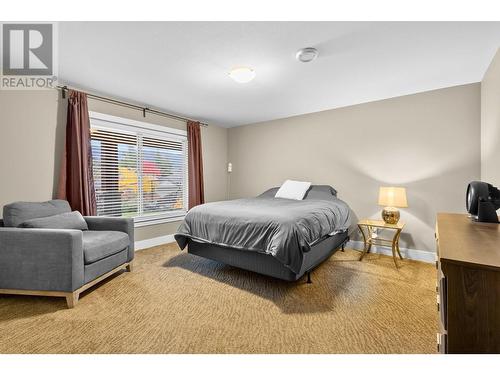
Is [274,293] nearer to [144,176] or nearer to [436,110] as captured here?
[144,176]

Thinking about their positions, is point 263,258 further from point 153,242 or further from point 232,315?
point 153,242

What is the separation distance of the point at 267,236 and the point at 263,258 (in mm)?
271

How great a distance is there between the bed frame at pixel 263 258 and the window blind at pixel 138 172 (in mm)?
1388

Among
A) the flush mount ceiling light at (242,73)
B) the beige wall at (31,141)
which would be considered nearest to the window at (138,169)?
the beige wall at (31,141)

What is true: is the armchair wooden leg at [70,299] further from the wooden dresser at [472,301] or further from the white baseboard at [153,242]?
the wooden dresser at [472,301]

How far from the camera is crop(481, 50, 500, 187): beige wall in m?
2.07

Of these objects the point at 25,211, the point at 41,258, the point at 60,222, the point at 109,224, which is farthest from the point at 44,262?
the point at 109,224

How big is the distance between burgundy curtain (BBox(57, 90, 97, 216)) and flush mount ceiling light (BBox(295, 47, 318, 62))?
8.77 feet

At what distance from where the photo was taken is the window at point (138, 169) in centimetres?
328

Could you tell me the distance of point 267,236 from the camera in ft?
7.30

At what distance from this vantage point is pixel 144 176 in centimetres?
378

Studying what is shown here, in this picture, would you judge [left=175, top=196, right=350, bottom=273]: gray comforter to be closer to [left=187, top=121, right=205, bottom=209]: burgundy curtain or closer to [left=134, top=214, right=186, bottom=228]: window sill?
[left=134, top=214, right=186, bottom=228]: window sill
